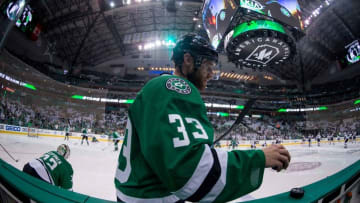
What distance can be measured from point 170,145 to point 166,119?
0.15ft

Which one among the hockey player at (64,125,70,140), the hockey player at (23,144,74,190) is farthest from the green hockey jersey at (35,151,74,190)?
the hockey player at (64,125,70,140)

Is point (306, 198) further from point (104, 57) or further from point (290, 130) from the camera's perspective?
point (104, 57)

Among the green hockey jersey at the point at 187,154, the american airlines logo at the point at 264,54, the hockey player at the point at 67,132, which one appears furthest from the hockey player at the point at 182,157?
the hockey player at the point at 67,132

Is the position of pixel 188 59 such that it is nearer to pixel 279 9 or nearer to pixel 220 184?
pixel 220 184

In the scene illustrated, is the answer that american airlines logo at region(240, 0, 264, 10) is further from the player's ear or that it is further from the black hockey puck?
the black hockey puck

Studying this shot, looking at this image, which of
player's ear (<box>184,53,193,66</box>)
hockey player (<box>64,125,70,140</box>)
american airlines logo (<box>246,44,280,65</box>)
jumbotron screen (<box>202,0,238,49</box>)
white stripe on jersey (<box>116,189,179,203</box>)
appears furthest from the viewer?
hockey player (<box>64,125,70,140</box>)

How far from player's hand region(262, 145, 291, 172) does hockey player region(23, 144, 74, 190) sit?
1596mm

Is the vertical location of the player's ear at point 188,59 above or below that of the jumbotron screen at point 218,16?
below

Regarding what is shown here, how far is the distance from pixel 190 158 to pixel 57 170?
156 cm

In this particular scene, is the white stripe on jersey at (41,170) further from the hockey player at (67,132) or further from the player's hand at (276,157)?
the hockey player at (67,132)

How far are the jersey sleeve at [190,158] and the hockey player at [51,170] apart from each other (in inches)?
57.3

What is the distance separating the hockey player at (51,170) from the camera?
1257 millimetres

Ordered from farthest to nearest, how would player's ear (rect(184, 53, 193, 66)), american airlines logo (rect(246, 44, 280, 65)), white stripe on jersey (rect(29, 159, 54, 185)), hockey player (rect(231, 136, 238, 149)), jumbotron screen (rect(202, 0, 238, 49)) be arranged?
hockey player (rect(231, 136, 238, 149)) → american airlines logo (rect(246, 44, 280, 65)) → jumbotron screen (rect(202, 0, 238, 49)) → white stripe on jersey (rect(29, 159, 54, 185)) → player's ear (rect(184, 53, 193, 66))

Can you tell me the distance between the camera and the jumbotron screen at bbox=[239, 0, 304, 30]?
2328 mm
